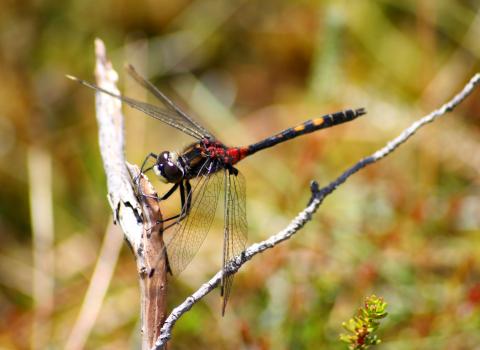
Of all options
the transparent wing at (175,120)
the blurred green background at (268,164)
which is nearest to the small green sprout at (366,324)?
the blurred green background at (268,164)

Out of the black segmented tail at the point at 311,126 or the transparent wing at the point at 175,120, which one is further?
the black segmented tail at the point at 311,126

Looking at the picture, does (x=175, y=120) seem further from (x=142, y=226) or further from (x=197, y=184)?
(x=142, y=226)

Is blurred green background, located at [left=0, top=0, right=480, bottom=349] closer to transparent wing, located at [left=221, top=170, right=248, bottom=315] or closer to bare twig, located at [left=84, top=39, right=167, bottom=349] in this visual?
transparent wing, located at [left=221, top=170, right=248, bottom=315]

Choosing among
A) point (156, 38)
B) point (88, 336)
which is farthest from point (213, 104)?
point (88, 336)

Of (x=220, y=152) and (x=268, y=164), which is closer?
(x=220, y=152)

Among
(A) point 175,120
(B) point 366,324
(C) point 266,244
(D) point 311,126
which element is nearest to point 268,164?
(D) point 311,126

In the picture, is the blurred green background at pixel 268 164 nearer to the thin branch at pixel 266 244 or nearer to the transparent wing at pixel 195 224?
the transparent wing at pixel 195 224

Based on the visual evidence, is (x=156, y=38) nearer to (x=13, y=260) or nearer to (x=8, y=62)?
(x=8, y=62)
